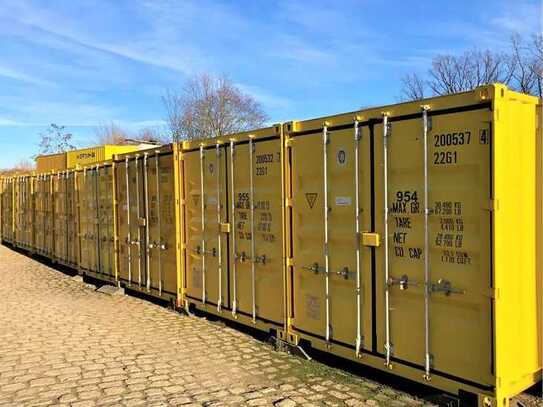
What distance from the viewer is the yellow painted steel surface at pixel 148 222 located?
31.0 ft

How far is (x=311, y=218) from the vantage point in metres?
6.36

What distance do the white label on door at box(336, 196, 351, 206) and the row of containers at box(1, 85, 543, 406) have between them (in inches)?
1.1

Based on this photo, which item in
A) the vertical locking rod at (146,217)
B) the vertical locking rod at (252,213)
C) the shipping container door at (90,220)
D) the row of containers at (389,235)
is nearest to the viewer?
the row of containers at (389,235)

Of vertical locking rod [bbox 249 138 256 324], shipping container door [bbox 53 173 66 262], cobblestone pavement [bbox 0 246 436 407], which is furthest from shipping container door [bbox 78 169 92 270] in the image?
vertical locking rod [bbox 249 138 256 324]

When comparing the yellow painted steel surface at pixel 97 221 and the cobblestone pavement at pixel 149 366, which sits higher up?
the yellow painted steel surface at pixel 97 221

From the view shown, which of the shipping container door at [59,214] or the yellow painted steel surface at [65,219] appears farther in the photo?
the shipping container door at [59,214]

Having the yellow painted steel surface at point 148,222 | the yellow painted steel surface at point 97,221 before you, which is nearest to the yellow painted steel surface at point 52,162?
the yellow painted steel surface at point 97,221

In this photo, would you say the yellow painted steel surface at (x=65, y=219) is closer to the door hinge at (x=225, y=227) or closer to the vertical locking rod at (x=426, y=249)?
the door hinge at (x=225, y=227)

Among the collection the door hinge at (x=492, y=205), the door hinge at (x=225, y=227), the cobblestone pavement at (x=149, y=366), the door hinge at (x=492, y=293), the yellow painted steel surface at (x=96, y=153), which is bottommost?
the cobblestone pavement at (x=149, y=366)

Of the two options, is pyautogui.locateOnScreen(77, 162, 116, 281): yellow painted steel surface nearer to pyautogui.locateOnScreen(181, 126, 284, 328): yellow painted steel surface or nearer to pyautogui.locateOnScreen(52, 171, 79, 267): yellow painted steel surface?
pyautogui.locateOnScreen(52, 171, 79, 267): yellow painted steel surface

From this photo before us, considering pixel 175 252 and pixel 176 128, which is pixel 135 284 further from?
pixel 176 128

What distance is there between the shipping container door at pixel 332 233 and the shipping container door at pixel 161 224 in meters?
3.31

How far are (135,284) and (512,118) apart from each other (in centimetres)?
821

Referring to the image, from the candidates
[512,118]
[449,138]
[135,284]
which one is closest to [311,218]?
[449,138]
